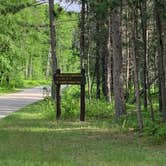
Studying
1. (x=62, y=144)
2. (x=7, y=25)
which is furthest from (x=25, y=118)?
(x=7, y=25)

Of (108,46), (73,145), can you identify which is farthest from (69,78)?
(73,145)

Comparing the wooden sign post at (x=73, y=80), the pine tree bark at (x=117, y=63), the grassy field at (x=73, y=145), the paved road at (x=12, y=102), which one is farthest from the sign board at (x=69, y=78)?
the paved road at (x=12, y=102)

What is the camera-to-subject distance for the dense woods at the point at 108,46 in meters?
16.9

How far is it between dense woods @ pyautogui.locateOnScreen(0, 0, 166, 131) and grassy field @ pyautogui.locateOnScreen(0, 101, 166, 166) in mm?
1625

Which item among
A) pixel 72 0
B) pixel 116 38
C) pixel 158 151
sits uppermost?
pixel 72 0

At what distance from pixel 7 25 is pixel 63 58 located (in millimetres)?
54996

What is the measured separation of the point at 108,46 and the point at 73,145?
50.8ft

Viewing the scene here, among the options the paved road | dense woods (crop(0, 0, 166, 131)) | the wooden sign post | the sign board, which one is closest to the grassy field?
the wooden sign post

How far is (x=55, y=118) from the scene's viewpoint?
2125cm

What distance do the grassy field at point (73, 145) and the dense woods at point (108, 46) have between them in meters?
1.63

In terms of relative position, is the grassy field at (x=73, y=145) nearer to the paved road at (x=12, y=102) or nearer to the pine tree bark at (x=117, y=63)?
the pine tree bark at (x=117, y=63)

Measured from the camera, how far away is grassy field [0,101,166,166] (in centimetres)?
1051

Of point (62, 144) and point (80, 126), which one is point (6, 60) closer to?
point (80, 126)

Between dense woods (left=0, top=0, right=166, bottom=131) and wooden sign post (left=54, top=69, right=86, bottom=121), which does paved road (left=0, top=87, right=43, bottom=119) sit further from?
wooden sign post (left=54, top=69, right=86, bottom=121)
